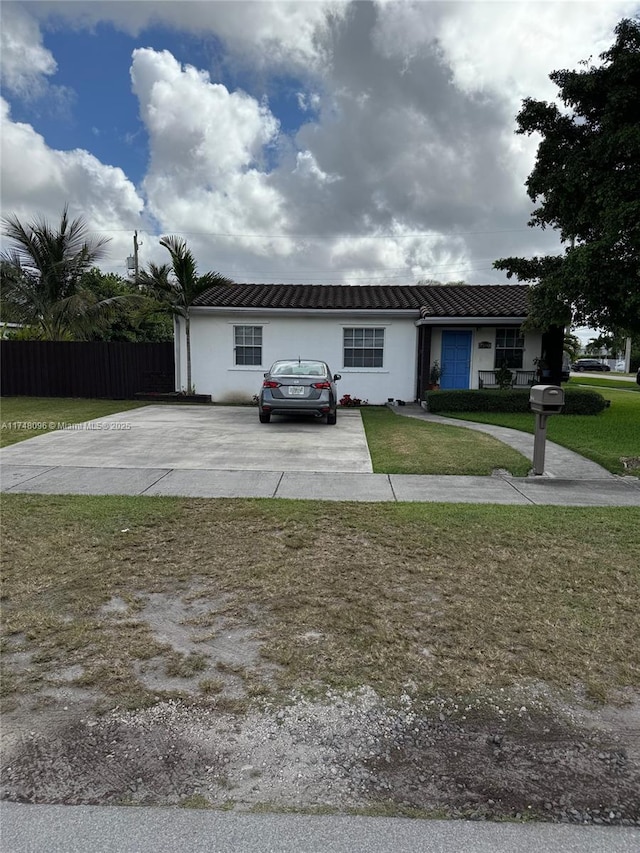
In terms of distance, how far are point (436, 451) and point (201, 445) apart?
165 inches

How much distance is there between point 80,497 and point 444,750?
5.12 metres

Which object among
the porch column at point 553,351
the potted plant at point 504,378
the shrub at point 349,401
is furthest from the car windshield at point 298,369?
the porch column at point 553,351

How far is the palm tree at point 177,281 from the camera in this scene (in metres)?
16.3

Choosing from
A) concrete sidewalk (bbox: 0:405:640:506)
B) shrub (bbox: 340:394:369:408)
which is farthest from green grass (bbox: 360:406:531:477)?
shrub (bbox: 340:394:369:408)

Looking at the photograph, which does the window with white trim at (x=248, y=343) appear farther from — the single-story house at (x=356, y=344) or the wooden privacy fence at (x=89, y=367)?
the wooden privacy fence at (x=89, y=367)

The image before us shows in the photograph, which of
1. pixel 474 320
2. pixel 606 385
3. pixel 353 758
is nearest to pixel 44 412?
pixel 474 320

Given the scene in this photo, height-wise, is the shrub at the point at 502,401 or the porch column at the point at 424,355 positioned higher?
the porch column at the point at 424,355

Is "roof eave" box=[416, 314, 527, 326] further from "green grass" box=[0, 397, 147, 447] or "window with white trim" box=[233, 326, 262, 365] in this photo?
"green grass" box=[0, 397, 147, 447]

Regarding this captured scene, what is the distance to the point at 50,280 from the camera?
18.4 meters

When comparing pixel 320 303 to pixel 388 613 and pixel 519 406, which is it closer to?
pixel 519 406

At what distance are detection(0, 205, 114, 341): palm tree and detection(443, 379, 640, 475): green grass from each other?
13649 millimetres

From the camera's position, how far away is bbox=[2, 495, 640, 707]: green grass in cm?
286

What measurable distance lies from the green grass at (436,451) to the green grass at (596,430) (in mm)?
1254

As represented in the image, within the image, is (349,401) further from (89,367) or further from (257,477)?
(257,477)
